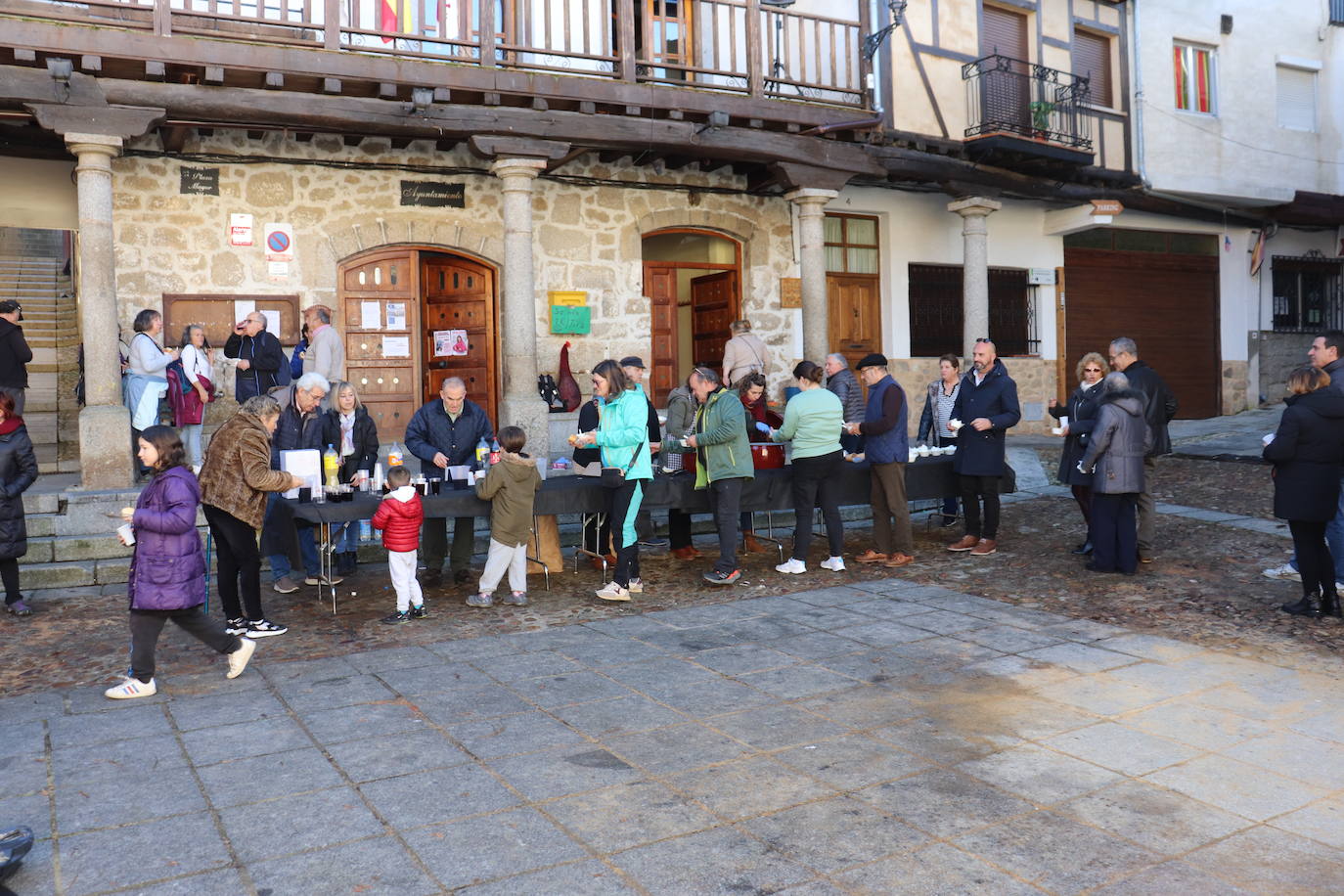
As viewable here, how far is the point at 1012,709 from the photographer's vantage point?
183 inches

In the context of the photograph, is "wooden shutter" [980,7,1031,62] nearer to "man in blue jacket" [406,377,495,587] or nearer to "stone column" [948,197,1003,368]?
"stone column" [948,197,1003,368]

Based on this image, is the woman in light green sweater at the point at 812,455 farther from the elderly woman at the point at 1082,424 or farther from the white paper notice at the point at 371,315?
the white paper notice at the point at 371,315

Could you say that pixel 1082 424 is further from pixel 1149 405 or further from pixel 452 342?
pixel 452 342

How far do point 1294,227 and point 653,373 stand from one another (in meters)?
12.4

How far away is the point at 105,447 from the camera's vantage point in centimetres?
879

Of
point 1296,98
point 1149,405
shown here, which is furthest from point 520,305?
point 1296,98

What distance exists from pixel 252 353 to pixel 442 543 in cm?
317

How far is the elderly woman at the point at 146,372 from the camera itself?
895 cm

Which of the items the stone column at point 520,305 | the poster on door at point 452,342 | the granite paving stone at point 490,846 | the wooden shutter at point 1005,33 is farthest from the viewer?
the wooden shutter at point 1005,33

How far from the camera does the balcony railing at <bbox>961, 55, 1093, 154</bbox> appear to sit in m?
14.0

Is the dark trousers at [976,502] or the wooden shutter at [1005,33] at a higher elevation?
the wooden shutter at [1005,33]

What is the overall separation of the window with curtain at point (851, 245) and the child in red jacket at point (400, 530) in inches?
344

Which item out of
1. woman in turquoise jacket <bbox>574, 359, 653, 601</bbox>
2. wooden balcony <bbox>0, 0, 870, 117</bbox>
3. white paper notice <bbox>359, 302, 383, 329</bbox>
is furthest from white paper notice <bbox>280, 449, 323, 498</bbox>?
white paper notice <bbox>359, 302, 383, 329</bbox>

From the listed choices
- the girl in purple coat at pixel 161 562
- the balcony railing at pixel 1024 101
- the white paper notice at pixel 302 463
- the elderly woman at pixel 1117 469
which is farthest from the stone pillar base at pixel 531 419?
the balcony railing at pixel 1024 101
